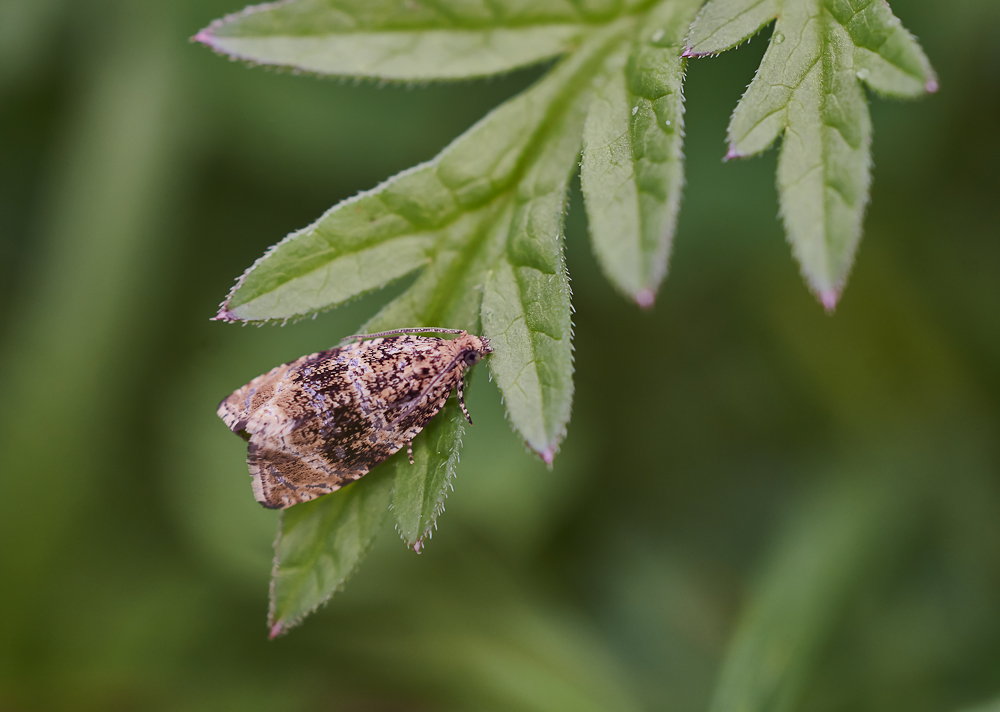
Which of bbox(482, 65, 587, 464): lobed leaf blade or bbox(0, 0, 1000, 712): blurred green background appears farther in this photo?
bbox(0, 0, 1000, 712): blurred green background

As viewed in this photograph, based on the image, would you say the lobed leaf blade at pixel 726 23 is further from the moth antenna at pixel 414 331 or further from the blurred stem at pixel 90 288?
the blurred stem at pixel 90 288

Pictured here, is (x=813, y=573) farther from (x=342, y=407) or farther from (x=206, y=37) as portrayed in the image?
(x=206, y=37)

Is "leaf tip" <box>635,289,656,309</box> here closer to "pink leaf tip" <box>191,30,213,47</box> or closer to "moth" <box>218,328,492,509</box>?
"moth" <box>218,328,492,509</box>

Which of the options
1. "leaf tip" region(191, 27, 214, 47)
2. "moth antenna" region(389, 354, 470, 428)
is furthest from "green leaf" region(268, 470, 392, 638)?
"leaf tip" region(191, 27, 214, 47)

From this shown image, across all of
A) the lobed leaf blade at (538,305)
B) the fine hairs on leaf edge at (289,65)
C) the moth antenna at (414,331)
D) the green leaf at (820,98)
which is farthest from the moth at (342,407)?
the green leaf at (820,98)

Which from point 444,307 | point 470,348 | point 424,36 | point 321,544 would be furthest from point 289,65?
point 321,544
